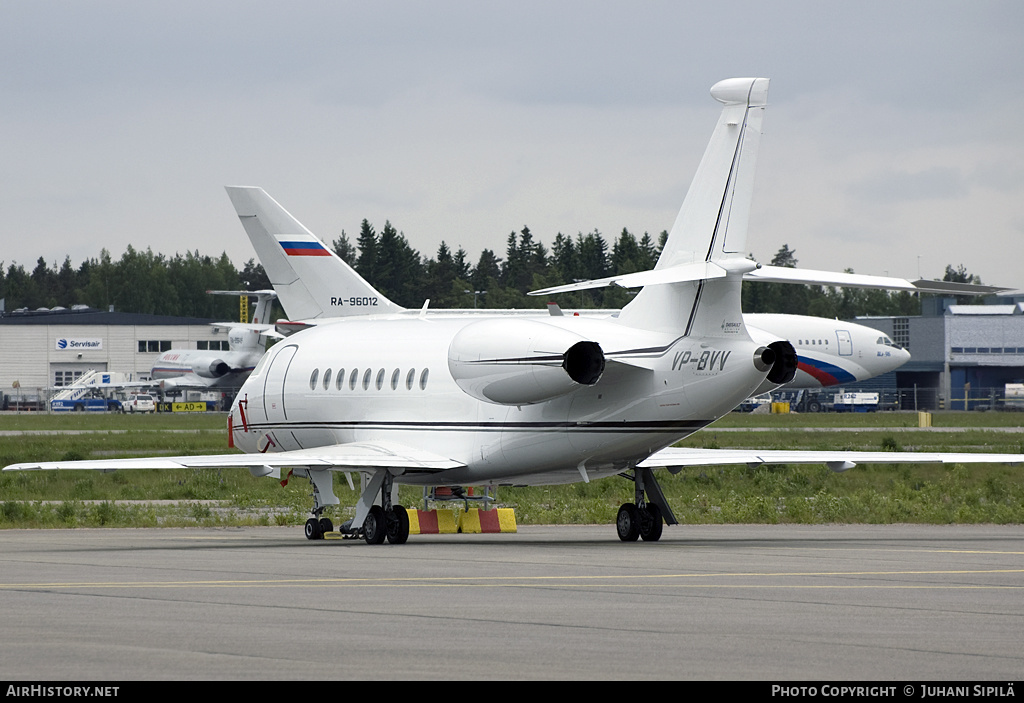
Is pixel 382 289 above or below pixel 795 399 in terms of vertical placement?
above

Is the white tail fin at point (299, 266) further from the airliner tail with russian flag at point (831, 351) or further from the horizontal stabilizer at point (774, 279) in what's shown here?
the airliner tail with russian flag at point (831, 351)

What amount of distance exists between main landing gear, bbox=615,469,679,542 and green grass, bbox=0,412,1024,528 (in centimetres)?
A: 569

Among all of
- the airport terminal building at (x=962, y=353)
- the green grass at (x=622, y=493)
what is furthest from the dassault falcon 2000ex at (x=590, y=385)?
the airport terminal building at (x=962, y=353)

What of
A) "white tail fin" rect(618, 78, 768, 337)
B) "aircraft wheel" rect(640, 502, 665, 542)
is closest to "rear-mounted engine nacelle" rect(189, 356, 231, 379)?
"aircraft wheel" rect(640, 502, 665, 542)

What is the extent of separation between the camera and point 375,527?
2459cm

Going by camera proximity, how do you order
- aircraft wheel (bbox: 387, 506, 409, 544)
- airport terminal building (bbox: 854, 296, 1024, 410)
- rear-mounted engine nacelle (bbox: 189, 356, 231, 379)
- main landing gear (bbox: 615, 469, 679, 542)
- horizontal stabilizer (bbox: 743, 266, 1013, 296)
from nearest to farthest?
horizontal stabilizer (bbox: 743, 266, 1013, 296) < main landing gear (bbox: 615, 469, 679, 542) < aircraft wheel (bbox: 387, 506, 409, 544) < rear-mounted engine nacelle (bbox: 189, 356, 231, 379) < airport terminal building (bbox: 854, 296, 1024, 410)

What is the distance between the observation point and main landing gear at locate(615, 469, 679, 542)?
24.4 m

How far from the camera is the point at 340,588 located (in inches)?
655

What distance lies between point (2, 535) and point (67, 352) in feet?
401

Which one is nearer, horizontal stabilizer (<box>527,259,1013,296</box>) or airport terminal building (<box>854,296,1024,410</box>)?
horizontal stabilizer (<box>527,259,1013,296</box>)

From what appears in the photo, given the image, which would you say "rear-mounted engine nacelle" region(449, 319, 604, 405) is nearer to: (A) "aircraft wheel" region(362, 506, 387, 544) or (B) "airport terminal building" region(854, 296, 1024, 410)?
(A) "aircraft wheel" region(362, 506, 387, 544)

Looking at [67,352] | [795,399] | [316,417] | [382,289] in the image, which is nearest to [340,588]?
A: [316,417]

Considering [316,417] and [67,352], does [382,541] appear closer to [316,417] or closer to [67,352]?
[316,417]

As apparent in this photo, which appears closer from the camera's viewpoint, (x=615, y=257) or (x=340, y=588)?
(x=340, y=588)
